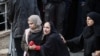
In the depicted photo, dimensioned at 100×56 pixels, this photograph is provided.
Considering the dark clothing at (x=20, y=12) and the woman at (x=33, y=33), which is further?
the dark clothing at (x=20, y=12)

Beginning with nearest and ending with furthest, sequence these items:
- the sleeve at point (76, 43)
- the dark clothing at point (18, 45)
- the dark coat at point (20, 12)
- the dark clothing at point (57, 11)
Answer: the sleeve at point (76, 43) → the dark coat at point (20, 12) → the dark clothing at point (18, 45) → the dark clothing at point (57, 11)

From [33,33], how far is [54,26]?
1.63 m

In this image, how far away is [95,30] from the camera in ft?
32.5

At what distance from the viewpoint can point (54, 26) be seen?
11.9 m

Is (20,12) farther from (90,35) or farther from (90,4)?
(90,35)

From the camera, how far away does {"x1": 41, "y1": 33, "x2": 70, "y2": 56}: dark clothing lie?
33.1ft

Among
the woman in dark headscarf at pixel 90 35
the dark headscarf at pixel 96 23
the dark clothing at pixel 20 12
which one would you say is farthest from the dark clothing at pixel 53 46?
the dark clothing at pixel 20 12

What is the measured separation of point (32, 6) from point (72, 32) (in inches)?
69.1

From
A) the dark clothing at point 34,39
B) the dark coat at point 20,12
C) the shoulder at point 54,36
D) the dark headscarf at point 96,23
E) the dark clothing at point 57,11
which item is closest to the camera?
the dark headscarf at point 96,23

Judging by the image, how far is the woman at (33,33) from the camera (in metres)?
10.2

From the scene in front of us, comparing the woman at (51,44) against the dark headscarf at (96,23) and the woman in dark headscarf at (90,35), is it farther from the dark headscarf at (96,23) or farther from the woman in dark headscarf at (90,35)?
the dark headscarf at (96,23)

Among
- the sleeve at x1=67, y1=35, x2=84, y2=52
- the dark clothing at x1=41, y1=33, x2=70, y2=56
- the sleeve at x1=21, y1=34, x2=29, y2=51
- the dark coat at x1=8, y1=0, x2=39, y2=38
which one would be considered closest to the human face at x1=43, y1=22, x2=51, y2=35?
the dark clothing at x1=41, y1=33, x2=70, y2=56

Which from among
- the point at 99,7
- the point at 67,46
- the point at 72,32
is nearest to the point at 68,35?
the point at 72,32

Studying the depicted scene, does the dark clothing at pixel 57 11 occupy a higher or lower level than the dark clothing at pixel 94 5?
lower
